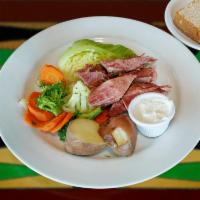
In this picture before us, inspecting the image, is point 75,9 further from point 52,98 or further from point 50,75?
point 52,98

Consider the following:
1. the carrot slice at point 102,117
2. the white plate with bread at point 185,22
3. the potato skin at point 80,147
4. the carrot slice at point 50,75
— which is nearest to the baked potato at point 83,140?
the potato skin at point 80,147

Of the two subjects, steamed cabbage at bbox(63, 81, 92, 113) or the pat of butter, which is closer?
the pat of butter

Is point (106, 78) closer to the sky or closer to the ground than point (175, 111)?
closer to the sky

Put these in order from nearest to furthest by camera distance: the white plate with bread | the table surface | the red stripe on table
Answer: the table surface < the white plate with bread < the red stripe on table

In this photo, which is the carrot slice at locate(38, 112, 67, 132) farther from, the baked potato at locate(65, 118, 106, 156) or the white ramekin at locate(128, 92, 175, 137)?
the white ramekin at locate(128, 92, 175, 137)

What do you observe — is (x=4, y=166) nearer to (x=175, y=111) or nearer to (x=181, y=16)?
(x=175, y=111)

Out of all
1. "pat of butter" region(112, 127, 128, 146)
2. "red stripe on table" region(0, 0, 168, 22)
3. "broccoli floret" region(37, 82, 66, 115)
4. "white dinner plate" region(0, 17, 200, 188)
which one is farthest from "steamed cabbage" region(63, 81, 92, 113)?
"red stripe on table" region(0, 0, 168, 22)
